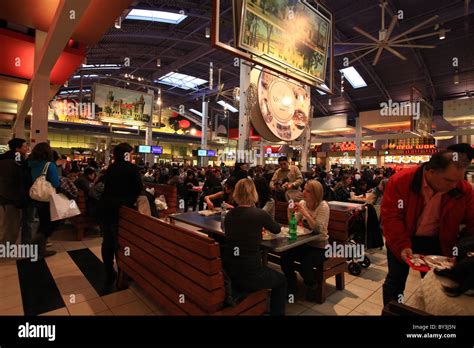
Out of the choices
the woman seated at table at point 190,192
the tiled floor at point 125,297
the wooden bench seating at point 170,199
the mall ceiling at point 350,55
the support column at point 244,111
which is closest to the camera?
the tiled floor at point 125,297

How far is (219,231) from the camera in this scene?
2.83 metres

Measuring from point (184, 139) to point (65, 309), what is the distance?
24117 mm

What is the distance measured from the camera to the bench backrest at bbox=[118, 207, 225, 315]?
5.90 feet

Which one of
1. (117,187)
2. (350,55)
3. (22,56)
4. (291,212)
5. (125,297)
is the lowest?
(125,297)

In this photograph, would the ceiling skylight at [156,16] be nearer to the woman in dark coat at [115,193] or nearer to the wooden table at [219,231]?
the woman in dark coat at [115,193]

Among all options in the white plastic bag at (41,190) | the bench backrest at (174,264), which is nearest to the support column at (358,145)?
the bench backrest at (174,264)

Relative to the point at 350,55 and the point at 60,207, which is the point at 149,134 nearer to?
the point at 350,55

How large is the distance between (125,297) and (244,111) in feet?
10.9

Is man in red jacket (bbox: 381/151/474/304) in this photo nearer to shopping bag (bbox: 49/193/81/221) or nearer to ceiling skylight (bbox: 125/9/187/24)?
shopping bag (bbox: 49/193/81/221)

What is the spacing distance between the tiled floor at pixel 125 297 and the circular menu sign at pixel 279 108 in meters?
2.33

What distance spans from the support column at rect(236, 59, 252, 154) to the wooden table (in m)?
1.81

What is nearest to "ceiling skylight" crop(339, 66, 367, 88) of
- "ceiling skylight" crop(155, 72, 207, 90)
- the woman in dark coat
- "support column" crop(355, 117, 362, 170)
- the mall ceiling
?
the mall ceiling

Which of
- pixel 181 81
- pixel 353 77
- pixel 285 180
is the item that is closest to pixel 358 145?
pixel 353 77

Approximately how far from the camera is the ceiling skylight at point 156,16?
10.5m
